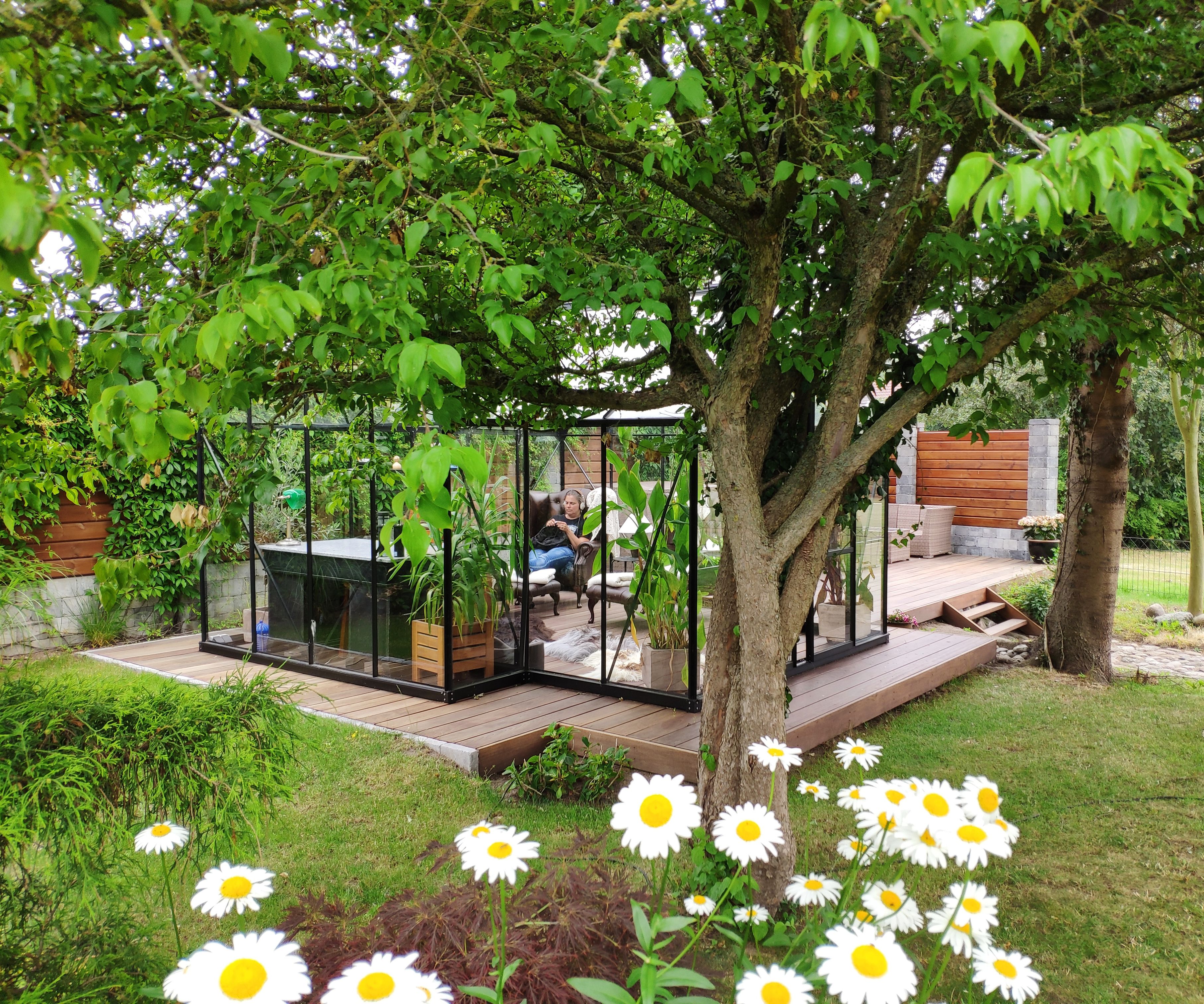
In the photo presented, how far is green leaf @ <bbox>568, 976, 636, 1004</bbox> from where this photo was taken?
1.15 metres

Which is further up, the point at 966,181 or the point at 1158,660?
the point at 966,181

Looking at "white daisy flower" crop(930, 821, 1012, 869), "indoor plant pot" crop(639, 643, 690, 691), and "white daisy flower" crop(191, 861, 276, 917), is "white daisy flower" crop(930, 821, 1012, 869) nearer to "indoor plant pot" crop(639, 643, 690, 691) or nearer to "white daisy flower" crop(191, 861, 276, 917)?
"white daisy flower" crop(191, 861, 276, 917)

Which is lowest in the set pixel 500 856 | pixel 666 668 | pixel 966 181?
pixel 666 668

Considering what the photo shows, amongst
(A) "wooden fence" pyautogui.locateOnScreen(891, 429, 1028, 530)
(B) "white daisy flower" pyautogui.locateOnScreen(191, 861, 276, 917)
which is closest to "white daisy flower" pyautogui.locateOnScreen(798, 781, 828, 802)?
(B) "white daisy flower" pyautogui.locateOnScreen(191, 861, 276, 917)

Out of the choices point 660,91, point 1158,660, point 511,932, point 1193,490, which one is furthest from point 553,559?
point 1193,490

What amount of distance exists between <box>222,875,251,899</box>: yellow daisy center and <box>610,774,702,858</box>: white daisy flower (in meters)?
0.59

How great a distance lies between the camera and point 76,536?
7145 millimetres

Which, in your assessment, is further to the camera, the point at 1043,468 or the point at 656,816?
the point at 1043,468

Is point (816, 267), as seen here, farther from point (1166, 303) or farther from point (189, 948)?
point (189, 948)

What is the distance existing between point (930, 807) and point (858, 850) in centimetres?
26

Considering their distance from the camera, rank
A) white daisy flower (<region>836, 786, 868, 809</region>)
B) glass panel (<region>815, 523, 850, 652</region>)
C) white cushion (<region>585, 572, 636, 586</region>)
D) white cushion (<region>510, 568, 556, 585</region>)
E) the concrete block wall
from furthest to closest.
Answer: the concrete block wall, glass panel (<region>815, 523, 850, 652</region>), white cushion (<region>510, 568, 556, 585</region>), white cushion (<region>585, 572, 636, 586</region>), white daisy flower (<region>836, 786, 868, 809</region>)

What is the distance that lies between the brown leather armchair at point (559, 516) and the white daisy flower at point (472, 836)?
411 cm

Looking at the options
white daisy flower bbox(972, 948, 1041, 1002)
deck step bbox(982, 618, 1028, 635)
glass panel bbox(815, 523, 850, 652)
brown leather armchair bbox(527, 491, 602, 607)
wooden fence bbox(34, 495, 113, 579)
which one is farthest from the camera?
deck step bbox(982, 618, 1028, 635)

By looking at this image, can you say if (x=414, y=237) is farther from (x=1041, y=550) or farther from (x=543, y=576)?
(x=1041, y=550)
